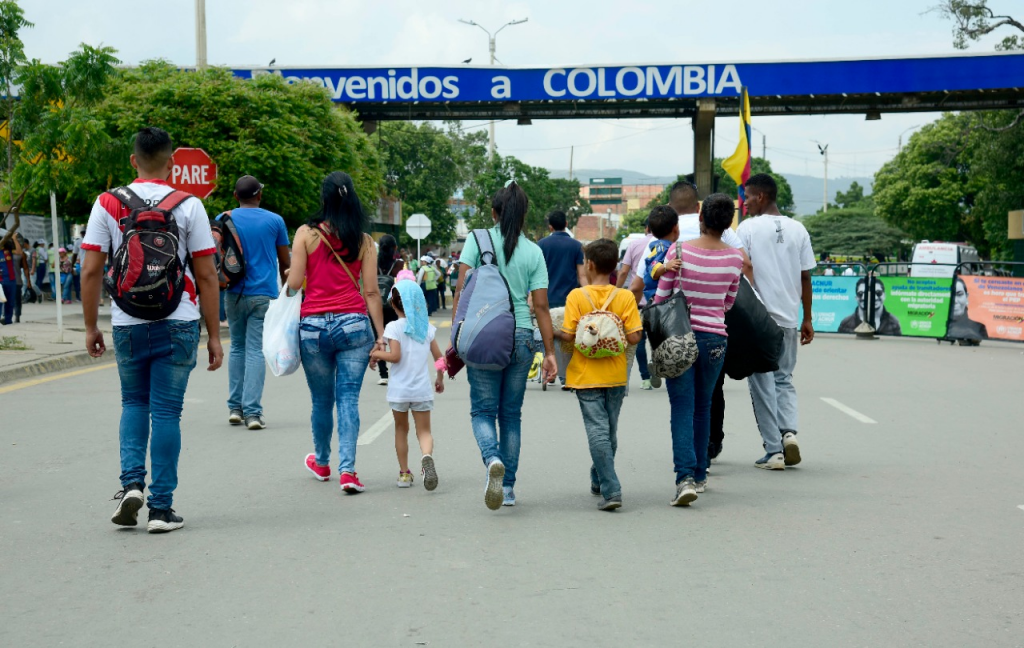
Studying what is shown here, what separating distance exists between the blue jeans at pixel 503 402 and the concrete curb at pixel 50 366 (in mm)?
6881

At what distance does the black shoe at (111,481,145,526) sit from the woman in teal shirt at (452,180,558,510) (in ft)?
5.78

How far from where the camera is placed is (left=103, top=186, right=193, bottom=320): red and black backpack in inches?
215

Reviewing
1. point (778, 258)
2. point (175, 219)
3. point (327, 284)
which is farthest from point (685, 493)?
point (175, 219)

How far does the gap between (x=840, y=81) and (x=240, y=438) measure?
2148 centimetres

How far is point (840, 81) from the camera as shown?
26766 millimetres

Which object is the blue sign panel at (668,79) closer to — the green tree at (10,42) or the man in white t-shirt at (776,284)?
the green tree at (10,42)

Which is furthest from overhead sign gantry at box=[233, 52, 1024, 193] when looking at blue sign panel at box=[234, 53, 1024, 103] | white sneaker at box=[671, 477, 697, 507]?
white sneaker at box=[671, 477, 697, 507]

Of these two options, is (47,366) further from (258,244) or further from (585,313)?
(585,313)

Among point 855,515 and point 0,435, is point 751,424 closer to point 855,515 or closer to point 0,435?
point 855,515

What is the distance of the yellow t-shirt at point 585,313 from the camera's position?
6.22 meters

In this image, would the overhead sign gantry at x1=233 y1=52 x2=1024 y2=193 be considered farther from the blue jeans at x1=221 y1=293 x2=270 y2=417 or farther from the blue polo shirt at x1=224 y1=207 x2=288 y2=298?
the blue jeans at x1=221 y1=293 x2=270 y2=417

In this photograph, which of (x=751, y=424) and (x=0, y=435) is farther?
(x=751, y=424)

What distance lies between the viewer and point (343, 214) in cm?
665

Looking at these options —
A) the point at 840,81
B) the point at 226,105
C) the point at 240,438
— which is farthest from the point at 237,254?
the point at 840,81
